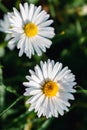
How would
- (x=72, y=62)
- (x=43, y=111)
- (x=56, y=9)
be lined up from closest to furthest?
1. (x=43, y=111)
2. (x=72, y=62)
3. (x=56, y=9)

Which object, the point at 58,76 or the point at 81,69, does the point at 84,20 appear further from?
the point at 58,76

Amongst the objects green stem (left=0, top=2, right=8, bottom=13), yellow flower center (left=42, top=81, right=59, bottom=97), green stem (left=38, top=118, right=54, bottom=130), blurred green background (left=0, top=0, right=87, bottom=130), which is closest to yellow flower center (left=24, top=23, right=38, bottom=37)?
blurred green background (left=0, top=0, right=87, bottom=130)

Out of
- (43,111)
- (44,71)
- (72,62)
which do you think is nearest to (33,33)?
(44,71)

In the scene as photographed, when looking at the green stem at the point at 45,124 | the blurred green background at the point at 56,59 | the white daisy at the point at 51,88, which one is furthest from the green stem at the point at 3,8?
the green stem at the point at 45,124

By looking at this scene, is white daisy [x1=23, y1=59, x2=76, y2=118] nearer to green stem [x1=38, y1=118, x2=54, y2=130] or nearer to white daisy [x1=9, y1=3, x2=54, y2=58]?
white daisy [x1=9, y1=3, x2=54, y2=58]

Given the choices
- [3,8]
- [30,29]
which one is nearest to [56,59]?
[3,8]

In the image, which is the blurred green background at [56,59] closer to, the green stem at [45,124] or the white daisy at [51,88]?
the green stem at [45,124]
